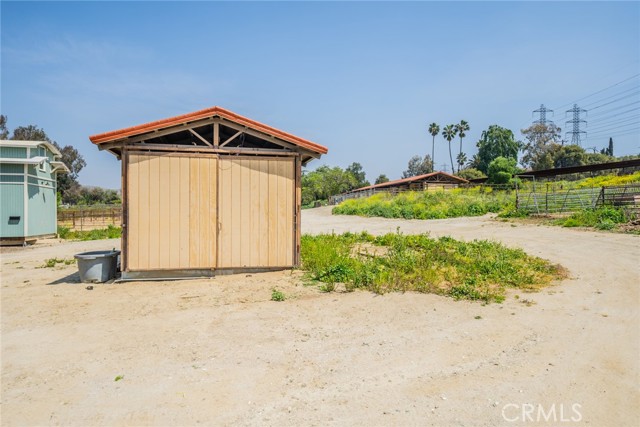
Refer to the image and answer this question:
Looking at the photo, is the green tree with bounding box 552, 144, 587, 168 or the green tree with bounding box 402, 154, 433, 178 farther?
the green tree with bounding box 402, 154, 433, 178

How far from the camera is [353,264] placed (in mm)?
8336

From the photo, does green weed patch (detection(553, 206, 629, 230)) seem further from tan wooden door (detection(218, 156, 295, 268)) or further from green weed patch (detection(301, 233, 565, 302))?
tan wooden door (detection(218, 156, 295, 268))

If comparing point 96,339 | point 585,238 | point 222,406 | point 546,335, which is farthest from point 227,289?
point 585,238

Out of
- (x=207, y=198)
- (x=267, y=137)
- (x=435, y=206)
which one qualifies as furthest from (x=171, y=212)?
(x=435, y=206)

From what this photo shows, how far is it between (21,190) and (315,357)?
16811 mm

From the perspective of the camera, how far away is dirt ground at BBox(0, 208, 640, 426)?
10.6ft

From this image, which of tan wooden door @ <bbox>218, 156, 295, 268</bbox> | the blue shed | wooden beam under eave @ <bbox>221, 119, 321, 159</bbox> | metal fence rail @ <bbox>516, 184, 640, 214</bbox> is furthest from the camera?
metal fence rail @ <bbox>516, 184, 640, 214</bbox>

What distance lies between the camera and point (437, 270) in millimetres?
8016

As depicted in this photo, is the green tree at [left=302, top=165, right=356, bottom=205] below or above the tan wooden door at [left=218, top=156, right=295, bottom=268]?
above

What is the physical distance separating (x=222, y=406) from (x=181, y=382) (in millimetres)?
663

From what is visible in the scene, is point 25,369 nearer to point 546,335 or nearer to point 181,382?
point 181,382

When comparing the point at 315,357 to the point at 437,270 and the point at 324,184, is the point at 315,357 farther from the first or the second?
the point at 324,184

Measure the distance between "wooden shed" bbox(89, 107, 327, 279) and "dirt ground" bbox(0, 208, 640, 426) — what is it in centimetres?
86

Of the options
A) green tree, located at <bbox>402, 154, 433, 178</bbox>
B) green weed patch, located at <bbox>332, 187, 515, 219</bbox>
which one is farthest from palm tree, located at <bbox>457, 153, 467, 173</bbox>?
green weed patch, located at <bbox>332, 187, 515, 219</bbox>
